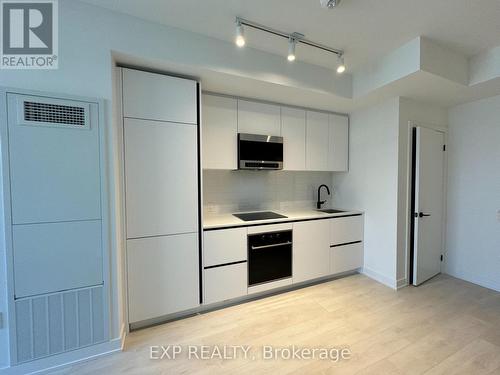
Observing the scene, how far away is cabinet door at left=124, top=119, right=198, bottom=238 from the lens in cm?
189

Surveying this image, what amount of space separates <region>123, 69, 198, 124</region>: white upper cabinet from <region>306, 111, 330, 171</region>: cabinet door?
5.33ft

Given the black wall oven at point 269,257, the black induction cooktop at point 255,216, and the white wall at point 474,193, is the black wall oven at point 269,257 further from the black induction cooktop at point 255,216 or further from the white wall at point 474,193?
the white wall at point 474,193

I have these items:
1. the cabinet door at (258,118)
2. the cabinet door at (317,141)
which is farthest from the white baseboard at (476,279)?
the cabinet door at (258,118)

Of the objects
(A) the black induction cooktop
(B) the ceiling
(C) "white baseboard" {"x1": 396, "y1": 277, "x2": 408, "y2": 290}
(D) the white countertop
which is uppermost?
(B) the ceiling

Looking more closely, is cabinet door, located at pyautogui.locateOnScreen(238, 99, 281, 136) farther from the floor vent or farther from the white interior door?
the floor vent

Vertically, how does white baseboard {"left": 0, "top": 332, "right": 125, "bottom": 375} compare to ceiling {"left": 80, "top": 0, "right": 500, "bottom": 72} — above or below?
below

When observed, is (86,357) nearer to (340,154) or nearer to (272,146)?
(272,146)

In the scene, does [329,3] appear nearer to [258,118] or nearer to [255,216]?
[258,118]

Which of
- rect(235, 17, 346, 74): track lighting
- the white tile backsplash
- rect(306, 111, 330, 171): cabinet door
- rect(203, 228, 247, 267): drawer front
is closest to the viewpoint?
rect(235, 17, 346, 74): track lighting

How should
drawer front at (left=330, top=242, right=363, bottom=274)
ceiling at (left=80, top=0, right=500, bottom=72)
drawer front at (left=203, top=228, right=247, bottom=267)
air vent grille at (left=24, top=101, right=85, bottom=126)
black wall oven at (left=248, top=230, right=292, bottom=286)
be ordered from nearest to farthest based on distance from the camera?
air vent grille at (left=24, top=101, right=85, bottom=126), ceiling at (left=80, top=0, right=500, bottom=72), drawer front at (left=203, top=228, right=247, bottom=267), black wall oven at (left=248, top=230, right=292, bottom=286), drawer front at (left=330, top=242, right=363, bottom=274)

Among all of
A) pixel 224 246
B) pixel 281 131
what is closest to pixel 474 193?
pixel 281 131

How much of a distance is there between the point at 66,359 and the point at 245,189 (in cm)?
224

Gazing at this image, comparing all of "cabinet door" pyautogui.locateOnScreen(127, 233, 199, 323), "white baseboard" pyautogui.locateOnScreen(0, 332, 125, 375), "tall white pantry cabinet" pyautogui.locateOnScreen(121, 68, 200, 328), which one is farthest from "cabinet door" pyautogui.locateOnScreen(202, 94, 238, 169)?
"white baseboard" pyautogui.locateOnScreen(0, 332, 125, 375)

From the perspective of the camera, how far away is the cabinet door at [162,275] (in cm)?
193
